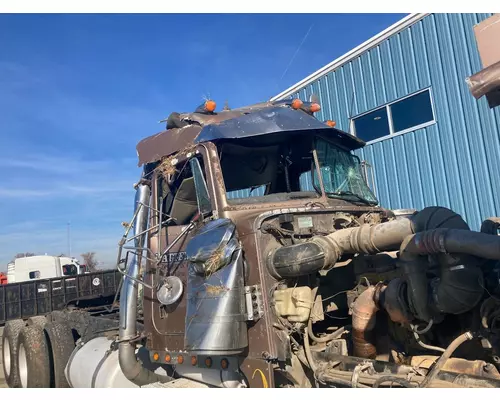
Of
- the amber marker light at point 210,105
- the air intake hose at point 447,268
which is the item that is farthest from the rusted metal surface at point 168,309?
the air intake hose at point 447,268

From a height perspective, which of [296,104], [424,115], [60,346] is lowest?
[60,346]

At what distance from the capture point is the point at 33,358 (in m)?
6.58

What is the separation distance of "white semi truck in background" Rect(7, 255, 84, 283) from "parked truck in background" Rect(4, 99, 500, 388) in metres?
11.0

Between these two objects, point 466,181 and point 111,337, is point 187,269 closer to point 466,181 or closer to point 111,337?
point 111,337

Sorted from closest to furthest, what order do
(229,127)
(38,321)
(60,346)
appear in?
(229,127) < (60,346) < (38,321)

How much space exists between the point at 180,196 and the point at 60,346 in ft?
11.1

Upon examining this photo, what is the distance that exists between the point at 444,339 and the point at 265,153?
248 centimetres

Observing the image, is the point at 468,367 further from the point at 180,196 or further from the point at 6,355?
the point at 6,355

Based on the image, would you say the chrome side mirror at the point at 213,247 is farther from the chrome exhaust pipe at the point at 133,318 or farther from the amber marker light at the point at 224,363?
the chrome exhaust pipe at the point at 133,318

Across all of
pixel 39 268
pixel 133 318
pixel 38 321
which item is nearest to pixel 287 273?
pixel 133 318

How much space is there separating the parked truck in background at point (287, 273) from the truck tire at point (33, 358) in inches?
65.6

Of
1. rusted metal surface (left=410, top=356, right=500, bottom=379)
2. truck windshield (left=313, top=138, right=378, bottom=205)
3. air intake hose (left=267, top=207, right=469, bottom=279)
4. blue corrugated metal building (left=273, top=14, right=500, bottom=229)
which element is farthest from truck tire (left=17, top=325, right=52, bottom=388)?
blue corrugated metal building (left=273, top=14, right=500, bottom=229)

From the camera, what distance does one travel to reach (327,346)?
3.89m

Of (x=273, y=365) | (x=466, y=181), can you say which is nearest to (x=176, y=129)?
(x=273, y=365)
